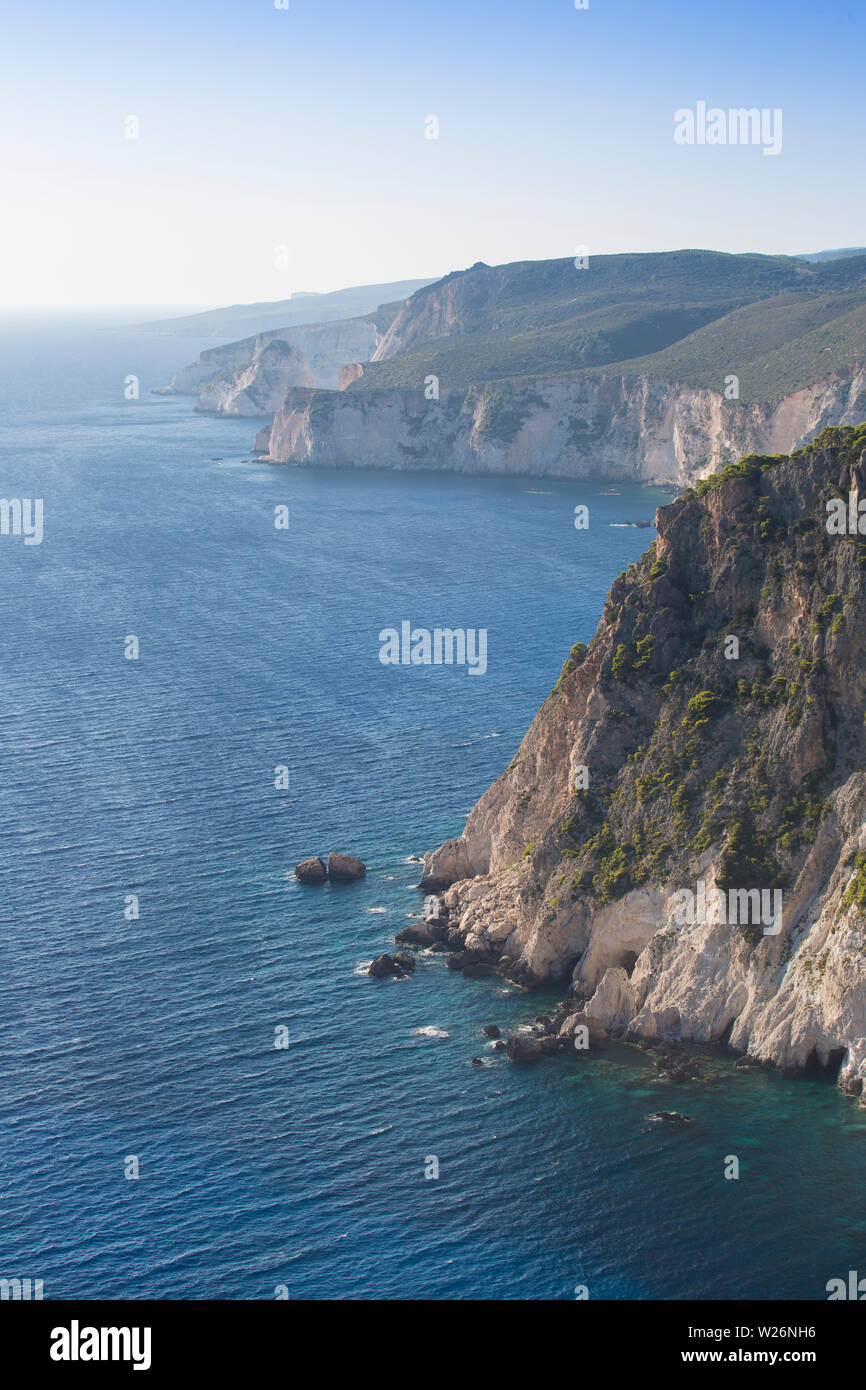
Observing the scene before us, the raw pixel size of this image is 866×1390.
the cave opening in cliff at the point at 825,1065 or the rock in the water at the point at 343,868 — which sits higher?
the rock in the water at the point at 343,868

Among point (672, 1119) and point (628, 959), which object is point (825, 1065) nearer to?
point (672, 1119)

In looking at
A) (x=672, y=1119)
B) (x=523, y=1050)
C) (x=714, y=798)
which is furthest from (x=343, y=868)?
(x=672, y=1119)

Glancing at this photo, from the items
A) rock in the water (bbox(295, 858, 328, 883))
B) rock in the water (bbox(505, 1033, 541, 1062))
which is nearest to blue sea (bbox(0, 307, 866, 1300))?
rock in the water (bbox(505, 1033, 541, 1062))

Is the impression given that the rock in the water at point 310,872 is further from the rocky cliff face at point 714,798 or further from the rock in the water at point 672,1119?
the rock in the water at point 672,1119

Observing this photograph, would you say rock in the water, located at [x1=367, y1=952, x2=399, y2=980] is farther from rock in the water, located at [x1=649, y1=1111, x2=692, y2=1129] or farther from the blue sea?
rock in the water, located at [x1=649, y1=1111, x2=692, y2=1129]

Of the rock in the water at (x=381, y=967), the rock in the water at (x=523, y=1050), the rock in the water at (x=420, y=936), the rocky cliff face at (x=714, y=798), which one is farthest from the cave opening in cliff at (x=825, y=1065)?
the rock in the water at (x=420, y=936)
